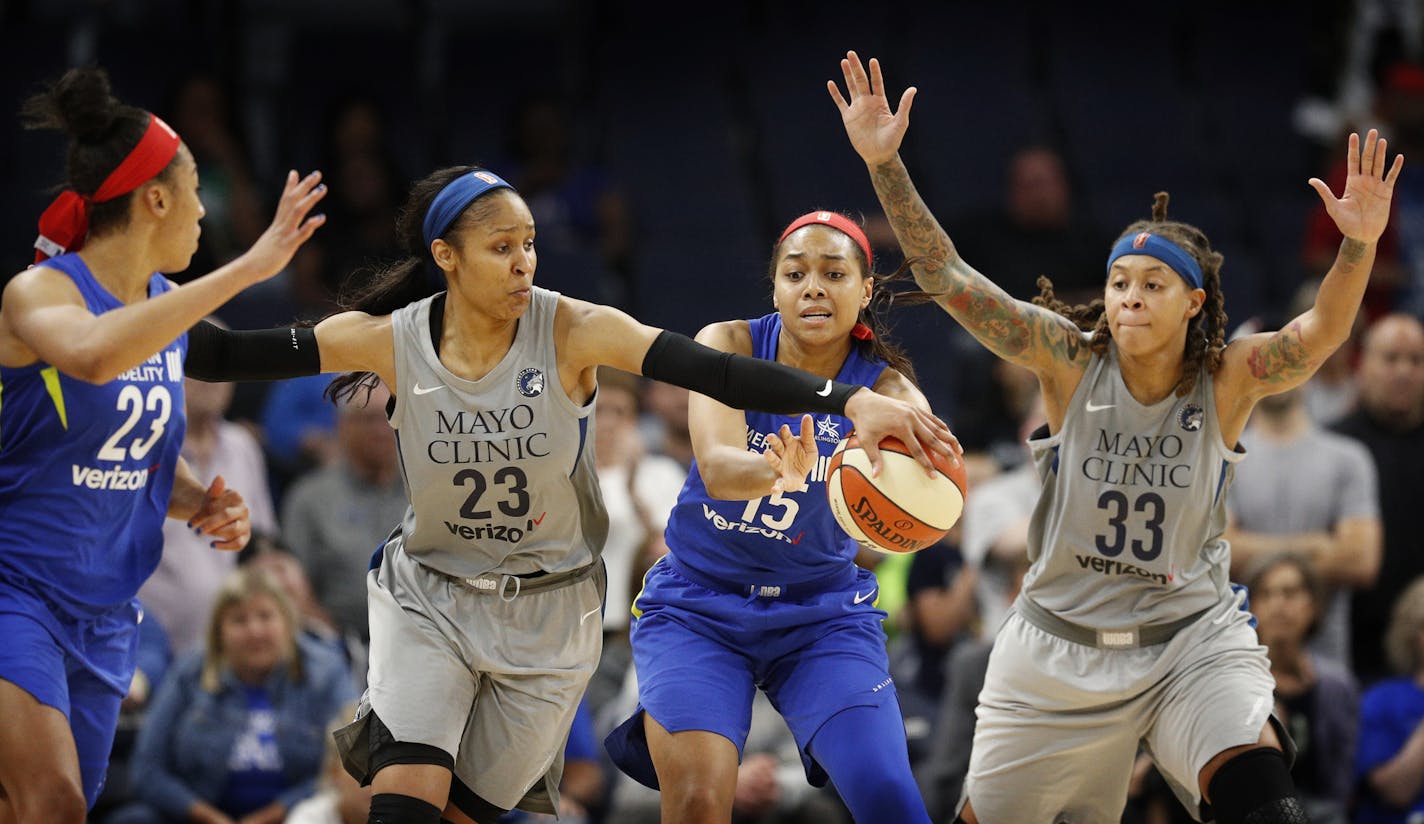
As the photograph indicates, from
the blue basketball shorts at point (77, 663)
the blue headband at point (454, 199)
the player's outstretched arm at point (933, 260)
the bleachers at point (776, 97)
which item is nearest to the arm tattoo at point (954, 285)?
the player's outstretched arm at point (933, 260)

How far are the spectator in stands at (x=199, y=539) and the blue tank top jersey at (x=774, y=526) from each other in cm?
329

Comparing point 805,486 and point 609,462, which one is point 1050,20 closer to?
point 609,462

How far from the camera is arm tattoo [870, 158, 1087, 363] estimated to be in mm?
5789

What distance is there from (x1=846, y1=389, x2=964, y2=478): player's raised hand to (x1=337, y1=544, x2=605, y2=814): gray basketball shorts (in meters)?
1.18

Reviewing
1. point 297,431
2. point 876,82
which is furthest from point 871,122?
point 297,431

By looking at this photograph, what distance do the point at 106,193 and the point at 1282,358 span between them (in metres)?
3.70

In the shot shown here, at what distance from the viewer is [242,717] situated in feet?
24.9

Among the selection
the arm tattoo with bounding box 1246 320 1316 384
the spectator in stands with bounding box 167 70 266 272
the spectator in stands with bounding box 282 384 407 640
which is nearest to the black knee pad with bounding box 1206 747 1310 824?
the arm tattoo with bounding box 1246 320 1316 384

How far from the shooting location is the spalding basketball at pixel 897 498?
16.3 feet

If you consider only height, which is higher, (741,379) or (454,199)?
(454,199)

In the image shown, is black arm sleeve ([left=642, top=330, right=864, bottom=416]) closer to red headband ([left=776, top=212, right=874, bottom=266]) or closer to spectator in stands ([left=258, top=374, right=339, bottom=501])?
red headband ([left=776, top=212, right=874, bottom=266])

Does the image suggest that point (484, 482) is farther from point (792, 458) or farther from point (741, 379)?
point (792, 458)

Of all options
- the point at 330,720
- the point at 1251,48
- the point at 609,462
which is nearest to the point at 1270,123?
the point at 1251,48

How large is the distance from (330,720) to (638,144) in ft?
18.6
